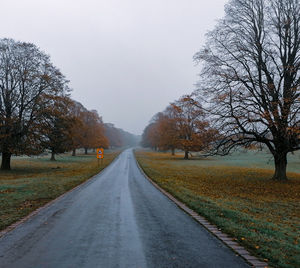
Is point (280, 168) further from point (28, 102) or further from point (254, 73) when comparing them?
point (28, 102)

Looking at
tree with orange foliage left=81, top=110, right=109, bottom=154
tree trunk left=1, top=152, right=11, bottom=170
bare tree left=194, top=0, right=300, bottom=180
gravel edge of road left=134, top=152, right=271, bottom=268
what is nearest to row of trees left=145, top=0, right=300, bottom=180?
bare tree left=194, top=0, right=300, bottom=180

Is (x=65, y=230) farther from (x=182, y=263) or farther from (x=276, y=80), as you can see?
(x=276, y=80)

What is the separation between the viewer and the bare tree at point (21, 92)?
76.4 feet

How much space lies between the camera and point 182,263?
4.25 m

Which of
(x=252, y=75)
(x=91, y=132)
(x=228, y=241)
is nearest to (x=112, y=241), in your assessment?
(x=228, y=241)

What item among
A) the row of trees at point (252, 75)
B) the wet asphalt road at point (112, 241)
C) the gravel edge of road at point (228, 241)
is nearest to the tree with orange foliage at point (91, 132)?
the row of trees at point (252, 75)

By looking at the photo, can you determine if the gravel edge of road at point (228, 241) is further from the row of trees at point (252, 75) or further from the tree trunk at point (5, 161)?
the tree trunk at point (5, 161)

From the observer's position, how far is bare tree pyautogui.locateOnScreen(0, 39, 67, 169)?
2330 centimetres

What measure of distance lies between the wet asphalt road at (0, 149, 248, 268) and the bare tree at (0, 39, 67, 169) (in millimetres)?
17165

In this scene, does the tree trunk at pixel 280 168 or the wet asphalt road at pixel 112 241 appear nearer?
the wet asphalt road at pixel 112 241

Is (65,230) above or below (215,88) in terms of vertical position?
below

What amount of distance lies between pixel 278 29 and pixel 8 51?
2377 centimetres

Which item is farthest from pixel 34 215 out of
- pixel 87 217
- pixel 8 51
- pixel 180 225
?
pixel 8 51

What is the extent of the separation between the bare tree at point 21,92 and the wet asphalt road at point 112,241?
1717 cm
